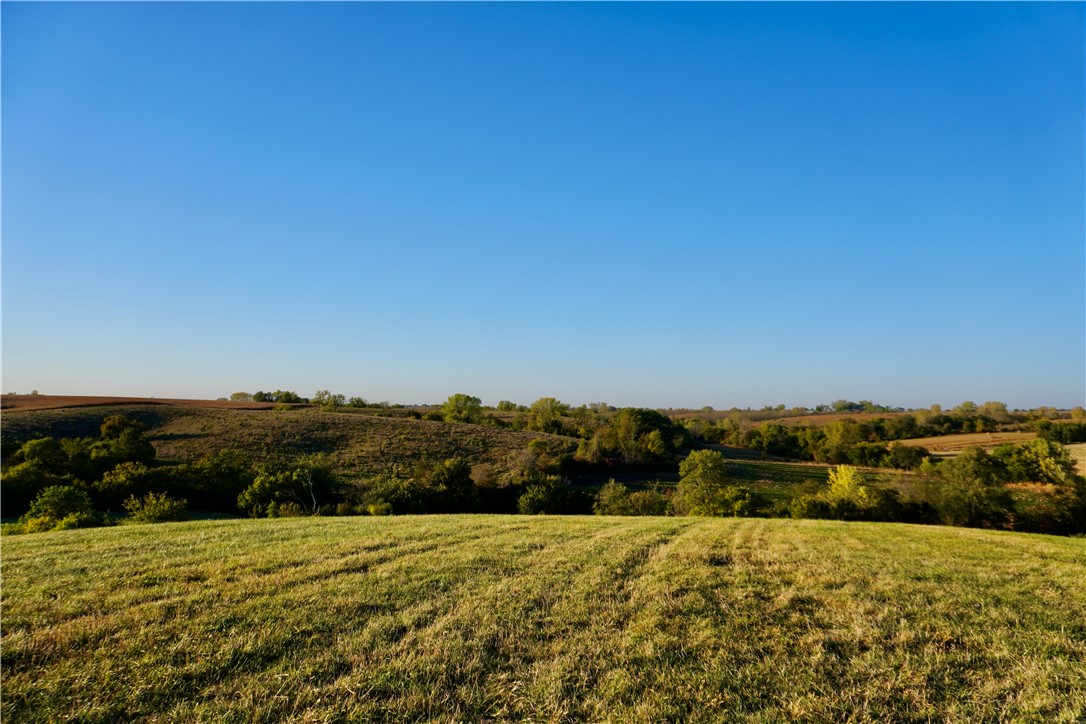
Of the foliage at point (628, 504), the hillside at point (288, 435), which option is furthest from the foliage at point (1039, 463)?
the hillside at point (288, 435)

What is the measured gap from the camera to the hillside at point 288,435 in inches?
2174

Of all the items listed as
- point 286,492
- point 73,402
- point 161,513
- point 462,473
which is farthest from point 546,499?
point 73,402

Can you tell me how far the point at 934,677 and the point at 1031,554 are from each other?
1185 centimetres

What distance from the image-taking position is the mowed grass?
424cm

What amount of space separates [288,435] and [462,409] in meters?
47.1

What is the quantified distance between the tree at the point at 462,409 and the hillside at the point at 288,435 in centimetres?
2471

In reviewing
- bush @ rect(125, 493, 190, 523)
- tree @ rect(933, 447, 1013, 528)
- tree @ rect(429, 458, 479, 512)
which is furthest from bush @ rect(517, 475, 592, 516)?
tree @ rect(933, 447, 1013, 528)

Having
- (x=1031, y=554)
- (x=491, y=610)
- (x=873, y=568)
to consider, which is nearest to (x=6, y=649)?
(x=491, y=610)

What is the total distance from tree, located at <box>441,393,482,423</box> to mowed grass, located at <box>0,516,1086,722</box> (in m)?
95.3

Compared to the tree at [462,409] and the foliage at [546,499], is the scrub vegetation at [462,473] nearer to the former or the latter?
the foliage at [546,499]

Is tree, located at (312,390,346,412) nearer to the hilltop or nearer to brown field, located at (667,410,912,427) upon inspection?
the hilltop

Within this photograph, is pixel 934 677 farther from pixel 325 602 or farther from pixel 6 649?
pixel 6 649

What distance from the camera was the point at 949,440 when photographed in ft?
289

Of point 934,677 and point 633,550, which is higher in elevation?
point 934,677
